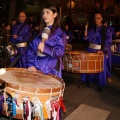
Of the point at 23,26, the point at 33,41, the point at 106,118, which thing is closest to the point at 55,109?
the point at 33,41

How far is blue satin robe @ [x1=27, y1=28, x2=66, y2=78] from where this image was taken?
3119 mm

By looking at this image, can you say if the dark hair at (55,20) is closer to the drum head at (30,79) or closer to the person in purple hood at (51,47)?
the person in purple hood at (51,47)

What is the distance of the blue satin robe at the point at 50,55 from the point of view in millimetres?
3119

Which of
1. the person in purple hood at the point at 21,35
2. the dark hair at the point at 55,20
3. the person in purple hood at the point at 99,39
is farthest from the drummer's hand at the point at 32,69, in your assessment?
the person in purple hood at the point at 21,35

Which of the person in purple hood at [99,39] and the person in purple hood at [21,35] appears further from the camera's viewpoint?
the person in purple hood at [21,35]

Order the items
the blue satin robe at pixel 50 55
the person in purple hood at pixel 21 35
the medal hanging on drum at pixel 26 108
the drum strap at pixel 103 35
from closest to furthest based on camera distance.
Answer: the medal hanging on drum at pixel 26 108 → the blue satin robe at pixel 50 55 → the drum strap at pixel 103 35 → the person in purple hood at pixel 21 35

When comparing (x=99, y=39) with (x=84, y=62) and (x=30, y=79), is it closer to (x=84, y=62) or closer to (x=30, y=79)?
(x=84, y=62)

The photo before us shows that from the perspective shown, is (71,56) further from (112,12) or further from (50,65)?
(112,12)

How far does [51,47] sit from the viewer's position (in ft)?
10.1

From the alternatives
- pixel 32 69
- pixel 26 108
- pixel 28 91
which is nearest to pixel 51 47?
pixel 32 69

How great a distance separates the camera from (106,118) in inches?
178

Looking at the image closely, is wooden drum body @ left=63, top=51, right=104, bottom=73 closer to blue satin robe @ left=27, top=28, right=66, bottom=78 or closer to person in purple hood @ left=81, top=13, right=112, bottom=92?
person in purple hood @ left=81, top=13, right=112, bottom=92

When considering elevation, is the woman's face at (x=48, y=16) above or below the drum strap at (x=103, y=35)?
above

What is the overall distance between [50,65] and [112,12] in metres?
16.0
